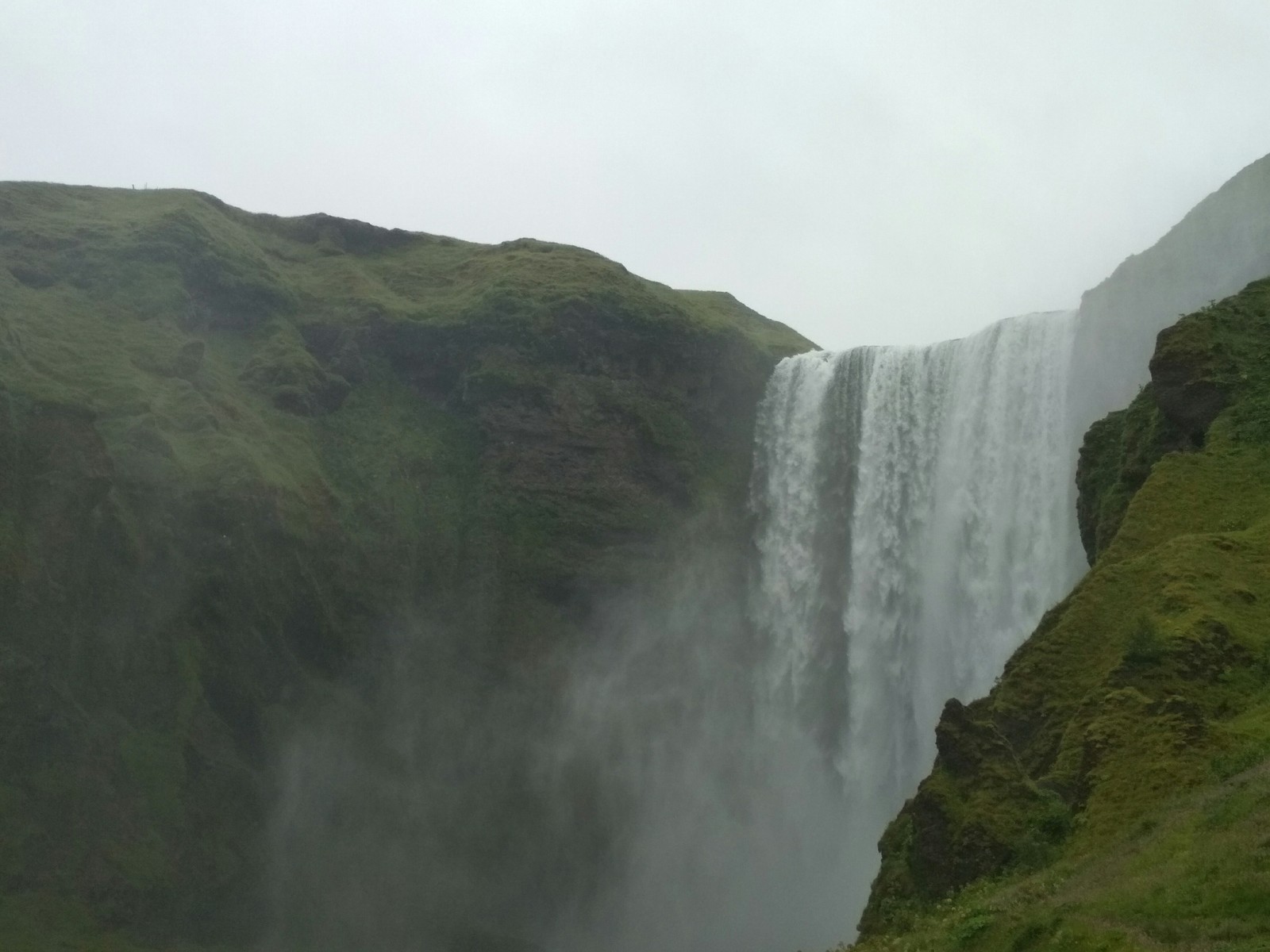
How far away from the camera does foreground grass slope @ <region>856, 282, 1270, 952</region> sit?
1395cm

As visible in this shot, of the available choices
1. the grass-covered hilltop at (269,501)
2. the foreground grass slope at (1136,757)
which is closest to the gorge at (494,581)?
the grass-covered hilltop at (269,501)

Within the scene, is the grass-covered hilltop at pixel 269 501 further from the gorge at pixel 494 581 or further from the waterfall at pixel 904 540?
the waterfall at pixel 904 540

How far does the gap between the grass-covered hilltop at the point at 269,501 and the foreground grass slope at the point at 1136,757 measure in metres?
33.1

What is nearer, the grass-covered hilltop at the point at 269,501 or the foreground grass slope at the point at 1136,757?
the foreground grass slope at the point at 1136,757

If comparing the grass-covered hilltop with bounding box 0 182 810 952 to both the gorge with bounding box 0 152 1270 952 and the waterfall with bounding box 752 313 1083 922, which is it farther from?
the waterfall with bounding box 752 313 1083 922

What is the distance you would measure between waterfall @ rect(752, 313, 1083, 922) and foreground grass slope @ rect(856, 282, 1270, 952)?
20.6m

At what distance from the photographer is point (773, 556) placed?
202 feet

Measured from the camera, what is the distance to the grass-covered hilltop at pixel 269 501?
157 feet

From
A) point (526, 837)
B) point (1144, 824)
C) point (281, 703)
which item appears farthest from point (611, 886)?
point (1144, 824)

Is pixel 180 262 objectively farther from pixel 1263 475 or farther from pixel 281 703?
pixel 1263 475

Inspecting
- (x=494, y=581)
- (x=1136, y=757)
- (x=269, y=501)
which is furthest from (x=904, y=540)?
(x=1136, y=757)

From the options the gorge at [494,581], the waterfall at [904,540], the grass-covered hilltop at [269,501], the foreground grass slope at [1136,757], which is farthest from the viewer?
the waterfall at [904,540]

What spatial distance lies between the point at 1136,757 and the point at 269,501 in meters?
42.0

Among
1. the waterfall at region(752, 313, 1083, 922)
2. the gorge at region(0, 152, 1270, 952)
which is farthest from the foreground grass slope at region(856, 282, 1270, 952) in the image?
the waterfall at region(752, 313, 1083, 922)
